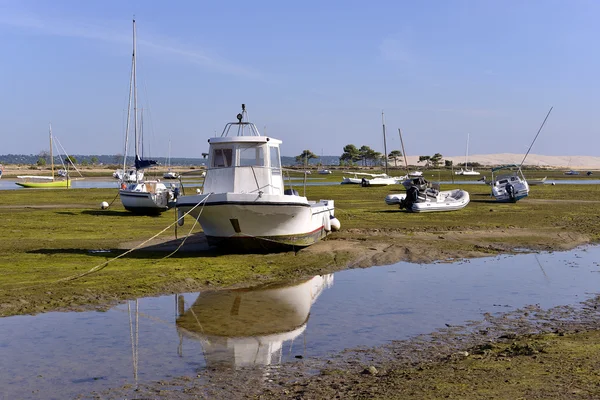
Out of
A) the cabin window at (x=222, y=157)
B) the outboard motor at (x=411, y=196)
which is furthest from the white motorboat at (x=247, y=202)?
the outboard motor at (x=411, y=196)

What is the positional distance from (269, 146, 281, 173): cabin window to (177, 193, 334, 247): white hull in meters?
1.44

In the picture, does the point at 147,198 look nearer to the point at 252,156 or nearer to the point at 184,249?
the point at 184,249

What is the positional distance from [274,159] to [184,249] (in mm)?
3818

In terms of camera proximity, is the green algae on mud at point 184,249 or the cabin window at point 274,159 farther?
the cabin window at point 274,159

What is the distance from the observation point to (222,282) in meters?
16.9

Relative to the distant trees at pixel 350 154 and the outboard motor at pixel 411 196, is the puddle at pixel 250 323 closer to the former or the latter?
the outboard motor at pixel 411 196

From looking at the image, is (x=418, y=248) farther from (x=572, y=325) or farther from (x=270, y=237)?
(x=572, y=325)

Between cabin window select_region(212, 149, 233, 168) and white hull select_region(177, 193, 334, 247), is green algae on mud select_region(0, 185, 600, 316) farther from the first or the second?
cabin window select_region(212, 149, 233, 168)

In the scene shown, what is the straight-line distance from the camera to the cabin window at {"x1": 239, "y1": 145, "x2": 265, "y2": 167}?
21.1m

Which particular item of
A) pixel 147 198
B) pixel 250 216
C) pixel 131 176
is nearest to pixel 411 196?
pixel 147 198

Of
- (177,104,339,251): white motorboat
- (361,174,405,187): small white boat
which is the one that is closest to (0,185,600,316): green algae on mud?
(177,104,339,251): white motorboat

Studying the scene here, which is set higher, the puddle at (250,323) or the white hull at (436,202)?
the white hull at (436,202)

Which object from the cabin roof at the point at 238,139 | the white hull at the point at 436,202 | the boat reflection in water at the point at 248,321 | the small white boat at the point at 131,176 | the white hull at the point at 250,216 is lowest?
the boat reflection in water at the point at 248,321

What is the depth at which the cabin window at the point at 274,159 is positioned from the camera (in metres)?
21.5
